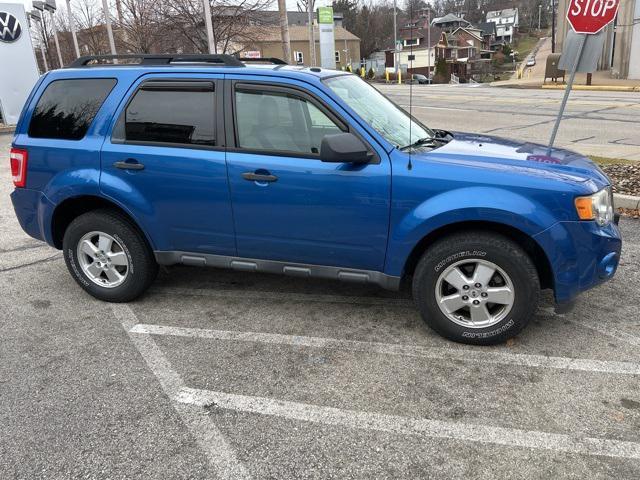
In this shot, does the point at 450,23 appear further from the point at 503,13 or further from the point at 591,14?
the point at 591,14

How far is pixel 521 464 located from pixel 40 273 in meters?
4.63

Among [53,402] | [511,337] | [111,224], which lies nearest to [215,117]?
[111,224]

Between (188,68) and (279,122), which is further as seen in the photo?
(188,68)

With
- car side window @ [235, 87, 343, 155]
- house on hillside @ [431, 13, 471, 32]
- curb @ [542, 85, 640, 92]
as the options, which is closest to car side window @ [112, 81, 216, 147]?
car side window @ [235, 87, 343, 155]

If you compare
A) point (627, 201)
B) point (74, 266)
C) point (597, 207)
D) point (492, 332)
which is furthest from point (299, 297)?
point (627, 201)

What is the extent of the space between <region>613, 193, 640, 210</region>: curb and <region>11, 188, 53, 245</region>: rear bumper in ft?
19.9

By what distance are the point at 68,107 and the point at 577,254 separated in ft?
12.8

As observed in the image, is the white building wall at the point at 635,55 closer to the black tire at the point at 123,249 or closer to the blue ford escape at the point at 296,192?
the blue ford escape at the point at 296,192

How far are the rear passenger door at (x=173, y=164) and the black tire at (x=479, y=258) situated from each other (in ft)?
4.77

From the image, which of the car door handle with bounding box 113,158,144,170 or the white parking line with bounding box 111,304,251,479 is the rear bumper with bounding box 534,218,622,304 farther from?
the car door handle with bounding box 113,158,144,170

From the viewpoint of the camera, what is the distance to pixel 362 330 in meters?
3.93

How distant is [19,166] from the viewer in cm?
443

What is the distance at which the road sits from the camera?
1134 centimetres

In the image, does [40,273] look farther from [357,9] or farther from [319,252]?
[357,9]
